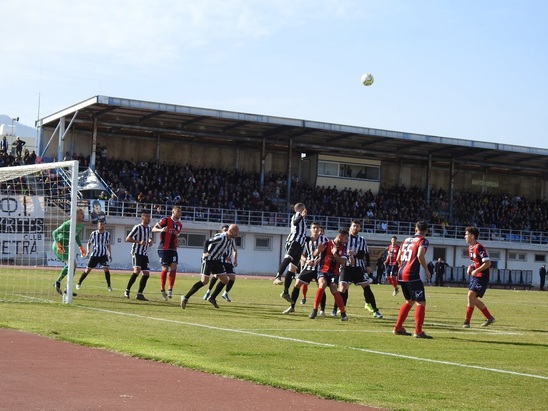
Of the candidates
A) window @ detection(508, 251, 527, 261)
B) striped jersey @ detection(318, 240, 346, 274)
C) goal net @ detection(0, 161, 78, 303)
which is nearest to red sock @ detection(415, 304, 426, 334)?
striped jersey @ detection(318, 240, 346, 274)

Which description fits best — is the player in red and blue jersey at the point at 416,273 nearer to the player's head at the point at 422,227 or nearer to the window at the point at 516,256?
the player's head at the point at 422,227

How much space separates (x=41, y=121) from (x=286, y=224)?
17861mm

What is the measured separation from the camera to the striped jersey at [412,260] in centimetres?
1600

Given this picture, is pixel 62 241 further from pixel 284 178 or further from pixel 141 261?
pixel 284 178

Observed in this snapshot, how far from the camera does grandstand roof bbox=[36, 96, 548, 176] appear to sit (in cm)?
5826

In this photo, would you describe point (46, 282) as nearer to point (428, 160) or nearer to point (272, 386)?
point (272, 386)

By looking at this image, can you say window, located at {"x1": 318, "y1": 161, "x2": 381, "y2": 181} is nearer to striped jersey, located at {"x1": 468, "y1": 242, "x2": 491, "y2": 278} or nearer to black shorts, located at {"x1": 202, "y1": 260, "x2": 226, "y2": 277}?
black shorts, located at {"x1": 202, "y1": 260, "x2": 226, "y2": 277}

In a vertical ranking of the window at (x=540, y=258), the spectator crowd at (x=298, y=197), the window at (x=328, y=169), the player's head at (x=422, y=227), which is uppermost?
the window at (x=328, y=169)

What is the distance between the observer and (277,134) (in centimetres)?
6488

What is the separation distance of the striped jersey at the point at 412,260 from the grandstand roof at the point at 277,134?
133 ft

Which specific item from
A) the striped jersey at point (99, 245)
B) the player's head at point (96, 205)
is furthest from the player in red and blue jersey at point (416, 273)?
the player's head at point (96, 205)

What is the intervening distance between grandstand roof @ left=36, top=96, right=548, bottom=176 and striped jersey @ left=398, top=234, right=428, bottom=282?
40.5 metres

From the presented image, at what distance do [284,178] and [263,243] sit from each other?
312 inches

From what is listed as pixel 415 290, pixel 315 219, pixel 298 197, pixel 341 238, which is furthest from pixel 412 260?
pixel 298 197
